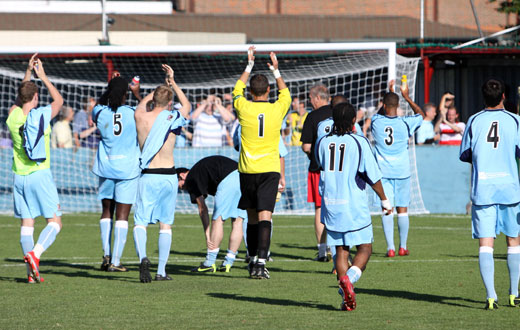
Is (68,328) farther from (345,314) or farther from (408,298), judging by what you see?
(408,298)

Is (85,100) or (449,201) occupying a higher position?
(85,100)

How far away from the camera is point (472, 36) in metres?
28.0

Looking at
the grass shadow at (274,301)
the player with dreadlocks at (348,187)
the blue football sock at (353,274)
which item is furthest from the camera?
the grass shadow at (274,301)

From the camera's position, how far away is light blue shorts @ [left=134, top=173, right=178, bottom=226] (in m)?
9.82

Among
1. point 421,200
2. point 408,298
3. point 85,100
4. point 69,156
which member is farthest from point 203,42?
point 408,298

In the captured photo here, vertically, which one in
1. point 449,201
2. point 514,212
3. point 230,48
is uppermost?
point 230,48

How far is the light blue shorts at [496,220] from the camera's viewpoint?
26.1ft

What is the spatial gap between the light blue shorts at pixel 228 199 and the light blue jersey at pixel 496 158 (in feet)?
11.8

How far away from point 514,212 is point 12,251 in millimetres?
7808

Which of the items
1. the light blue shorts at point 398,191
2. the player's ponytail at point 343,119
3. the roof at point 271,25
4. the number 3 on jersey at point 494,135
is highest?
the roof at point 271,25

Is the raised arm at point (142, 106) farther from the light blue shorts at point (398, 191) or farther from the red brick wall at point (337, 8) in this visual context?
the red brick wall at point (337, 8)

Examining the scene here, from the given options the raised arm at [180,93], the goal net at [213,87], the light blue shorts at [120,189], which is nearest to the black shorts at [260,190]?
the raised arm at [180,93]

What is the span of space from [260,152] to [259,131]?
9.2 inches

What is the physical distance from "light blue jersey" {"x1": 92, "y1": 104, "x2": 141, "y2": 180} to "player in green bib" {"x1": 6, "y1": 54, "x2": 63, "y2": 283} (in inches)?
34.1
